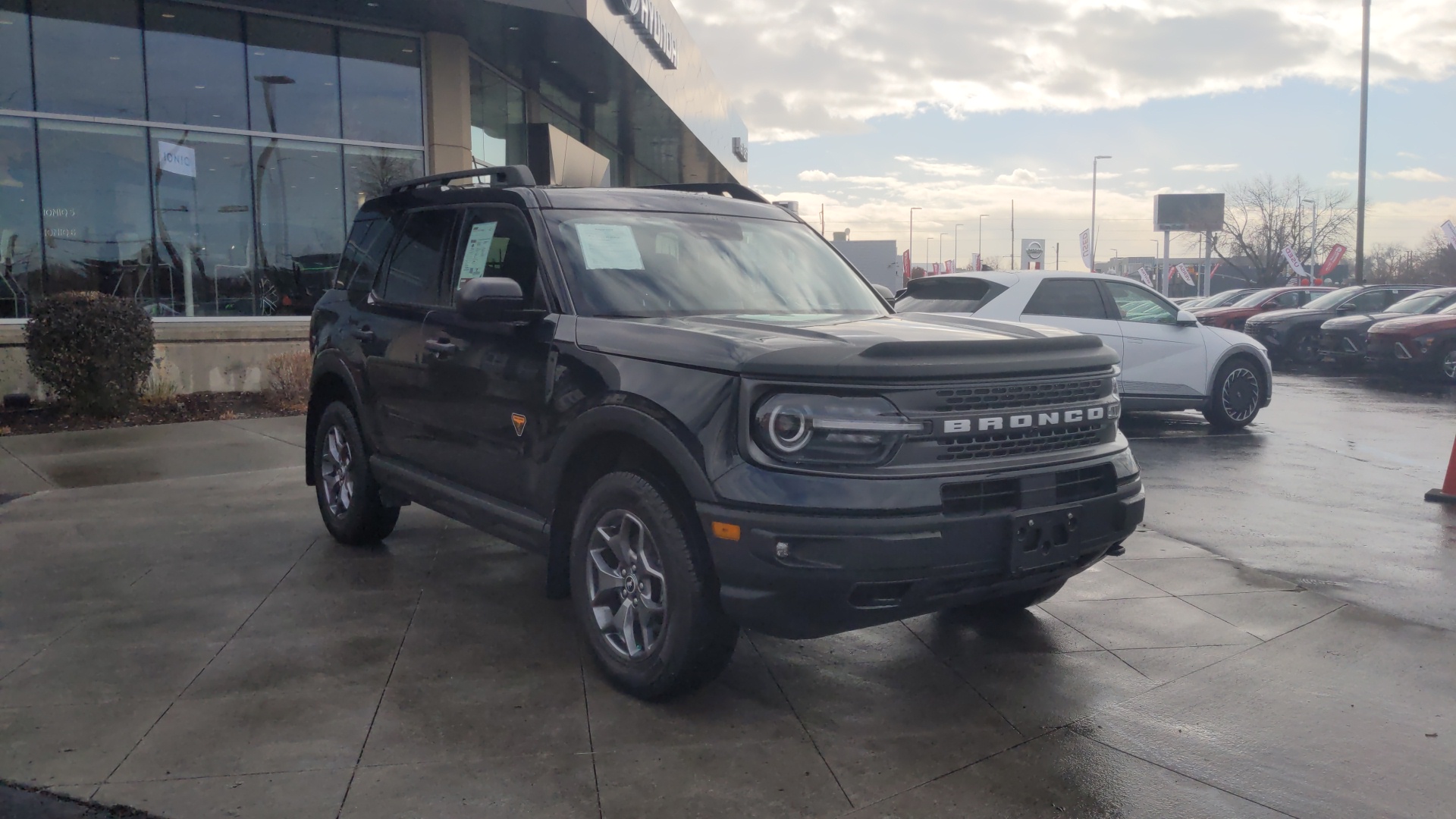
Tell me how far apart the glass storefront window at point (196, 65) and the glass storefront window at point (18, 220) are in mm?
1508

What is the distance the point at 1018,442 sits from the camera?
3855 mm

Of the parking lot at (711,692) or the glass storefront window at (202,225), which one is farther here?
the glass storefront window at (202,225)

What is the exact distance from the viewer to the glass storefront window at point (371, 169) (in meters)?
15.6

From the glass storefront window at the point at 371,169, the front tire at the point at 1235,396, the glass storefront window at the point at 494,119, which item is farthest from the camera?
the glass storefront window at the point at 494,119

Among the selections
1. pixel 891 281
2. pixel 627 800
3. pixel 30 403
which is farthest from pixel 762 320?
pixel 891 281

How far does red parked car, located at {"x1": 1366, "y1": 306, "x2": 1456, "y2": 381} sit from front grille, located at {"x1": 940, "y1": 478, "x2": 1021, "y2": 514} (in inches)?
701

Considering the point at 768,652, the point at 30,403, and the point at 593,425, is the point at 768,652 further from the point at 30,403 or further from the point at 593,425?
the point at 30,403

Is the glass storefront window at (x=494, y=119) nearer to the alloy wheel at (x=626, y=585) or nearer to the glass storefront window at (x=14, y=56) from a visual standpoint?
the glass storefront window at (x=14, y=56)

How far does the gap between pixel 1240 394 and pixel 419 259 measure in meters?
9.42

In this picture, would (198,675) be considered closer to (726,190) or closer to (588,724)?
(588,724)

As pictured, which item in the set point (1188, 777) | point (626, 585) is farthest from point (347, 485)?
point (1188, 777)

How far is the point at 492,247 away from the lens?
507cm

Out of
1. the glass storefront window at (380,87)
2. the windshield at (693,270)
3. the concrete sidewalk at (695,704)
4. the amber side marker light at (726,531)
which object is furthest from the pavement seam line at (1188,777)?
the glass storefront window at (380,87)

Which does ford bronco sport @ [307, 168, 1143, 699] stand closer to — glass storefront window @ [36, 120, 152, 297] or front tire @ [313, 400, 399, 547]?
front tire @ [313, 400, 399, 547]
